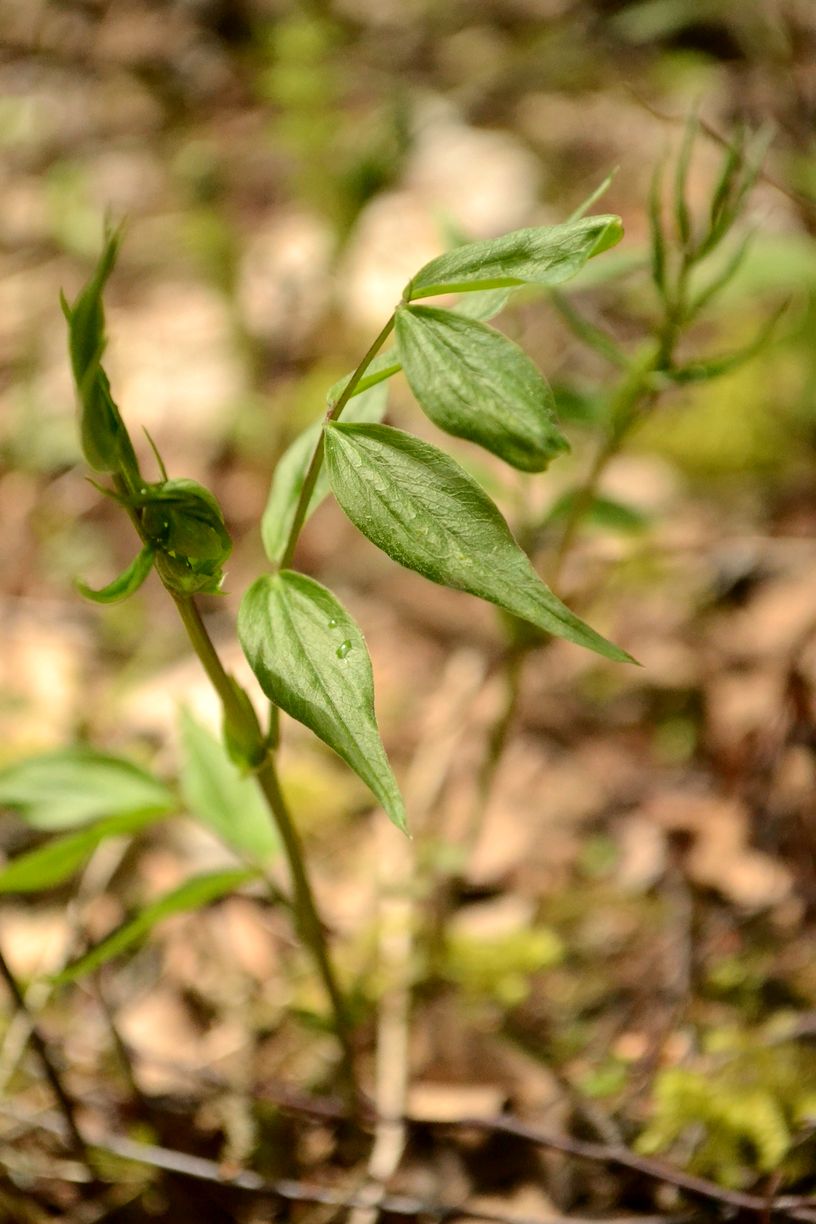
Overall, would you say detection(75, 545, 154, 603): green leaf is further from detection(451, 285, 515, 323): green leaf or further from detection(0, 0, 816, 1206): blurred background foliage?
detection(451, 285, 515, 323): green leaf

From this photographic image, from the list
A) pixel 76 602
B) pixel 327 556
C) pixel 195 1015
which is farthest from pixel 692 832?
pixel 76 602

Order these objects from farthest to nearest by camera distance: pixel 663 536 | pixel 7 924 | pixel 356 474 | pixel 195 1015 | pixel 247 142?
pixel 247 142, pixel 663 536, pixel 7 924, pixel 195 1015, pixel 356 474

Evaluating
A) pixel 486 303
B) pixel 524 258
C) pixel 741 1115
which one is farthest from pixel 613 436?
pixel 741 1115

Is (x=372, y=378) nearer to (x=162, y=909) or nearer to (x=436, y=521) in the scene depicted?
(x=436, y=521)

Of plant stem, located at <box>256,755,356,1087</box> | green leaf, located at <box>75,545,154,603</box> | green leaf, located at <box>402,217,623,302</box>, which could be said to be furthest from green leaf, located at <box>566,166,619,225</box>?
plant stem, located at <box>256,755,356,1087</box>

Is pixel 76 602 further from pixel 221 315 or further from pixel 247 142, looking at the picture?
pixel 247 142

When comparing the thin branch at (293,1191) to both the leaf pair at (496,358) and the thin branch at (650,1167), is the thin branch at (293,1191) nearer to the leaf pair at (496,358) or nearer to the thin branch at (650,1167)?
the thin branch at (650,1167)
